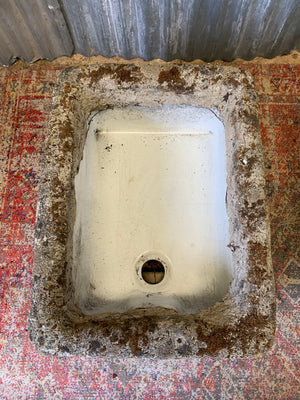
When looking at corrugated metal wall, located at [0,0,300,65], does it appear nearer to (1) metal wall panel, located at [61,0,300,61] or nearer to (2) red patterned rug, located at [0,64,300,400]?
(1) metal wall panel, located at [61,0,300,61]

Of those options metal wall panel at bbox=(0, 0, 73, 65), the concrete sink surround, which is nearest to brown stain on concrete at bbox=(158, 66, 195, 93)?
the concrete sink surround

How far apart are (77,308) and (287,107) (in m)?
1.59

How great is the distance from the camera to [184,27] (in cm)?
170

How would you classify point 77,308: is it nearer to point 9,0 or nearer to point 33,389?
point 33,389

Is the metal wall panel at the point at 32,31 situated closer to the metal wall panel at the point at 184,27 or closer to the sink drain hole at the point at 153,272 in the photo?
the metal wall panel at the point at 184,27

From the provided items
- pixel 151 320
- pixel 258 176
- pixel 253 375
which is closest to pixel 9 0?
pixel 258 176

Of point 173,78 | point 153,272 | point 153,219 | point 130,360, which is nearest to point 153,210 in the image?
point 153,219

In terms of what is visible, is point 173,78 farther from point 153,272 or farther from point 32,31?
point 32,31

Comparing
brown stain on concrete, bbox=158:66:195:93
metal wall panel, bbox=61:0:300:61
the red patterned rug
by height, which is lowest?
the red patterned rug

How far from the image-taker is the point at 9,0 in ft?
5.19

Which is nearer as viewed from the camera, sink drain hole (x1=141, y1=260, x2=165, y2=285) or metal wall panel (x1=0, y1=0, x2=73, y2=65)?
sink drain hole (x1=141, y1=260, x2=165, y2=285)

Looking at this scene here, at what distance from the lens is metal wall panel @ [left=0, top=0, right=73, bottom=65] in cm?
162

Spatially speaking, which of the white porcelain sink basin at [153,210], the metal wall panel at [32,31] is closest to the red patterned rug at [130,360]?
the metal wall panel at [32,31]

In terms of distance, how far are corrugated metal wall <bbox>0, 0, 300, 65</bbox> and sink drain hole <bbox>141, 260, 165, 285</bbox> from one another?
49.6 inches
